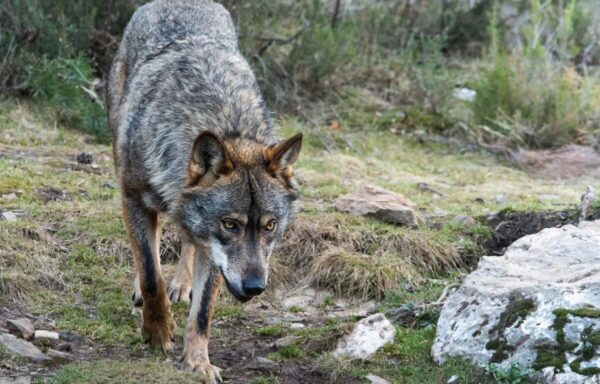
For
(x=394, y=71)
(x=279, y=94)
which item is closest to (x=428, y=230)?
(x=279, y=94)

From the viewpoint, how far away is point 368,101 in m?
12.1

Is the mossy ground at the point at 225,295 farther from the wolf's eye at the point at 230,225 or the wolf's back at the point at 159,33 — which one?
the wolf's back at the point at 159,33

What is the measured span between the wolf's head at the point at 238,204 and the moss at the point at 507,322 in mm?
1259

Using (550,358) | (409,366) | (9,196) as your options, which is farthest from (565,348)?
(9,196)

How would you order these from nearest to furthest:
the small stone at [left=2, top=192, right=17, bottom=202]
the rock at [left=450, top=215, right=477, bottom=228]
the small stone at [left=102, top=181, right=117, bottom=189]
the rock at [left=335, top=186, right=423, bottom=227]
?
1. the small stone at [left=2, top=192, right=17, bottom=202]
2. the rock at [left=335, top=186, right=423, bottom=227]
3. the rock at [left=450, top=215, right=477, bottom=228]
4. the small stone at [left=102, top=181, right=117, bottom=189]

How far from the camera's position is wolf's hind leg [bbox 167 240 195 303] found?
6781 mm

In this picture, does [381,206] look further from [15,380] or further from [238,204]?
[15,380]

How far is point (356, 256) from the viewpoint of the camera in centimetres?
713

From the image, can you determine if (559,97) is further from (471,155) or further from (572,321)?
(572,321)

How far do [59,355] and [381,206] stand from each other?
130 inches

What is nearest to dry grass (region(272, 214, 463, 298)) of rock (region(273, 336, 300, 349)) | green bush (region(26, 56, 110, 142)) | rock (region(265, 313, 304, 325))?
rock (region(265, 313, 304, 325))

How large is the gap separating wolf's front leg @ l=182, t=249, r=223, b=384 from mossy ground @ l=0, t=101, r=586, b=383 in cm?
15

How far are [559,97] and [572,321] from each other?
6.65 m

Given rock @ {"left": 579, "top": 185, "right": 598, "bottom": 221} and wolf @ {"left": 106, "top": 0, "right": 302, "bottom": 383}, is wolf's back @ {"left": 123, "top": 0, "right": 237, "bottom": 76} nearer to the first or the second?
wolf @ {"left": 106, "top": 0, "right": 302, "bottom": 383}
